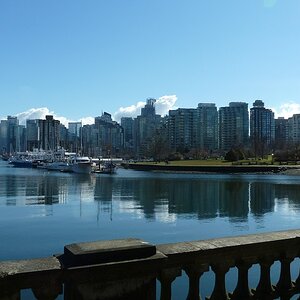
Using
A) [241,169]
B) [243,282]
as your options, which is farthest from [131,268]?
[241,169]

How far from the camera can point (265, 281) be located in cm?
704

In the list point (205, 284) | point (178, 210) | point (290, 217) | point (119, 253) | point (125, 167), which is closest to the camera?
point (119, 253)

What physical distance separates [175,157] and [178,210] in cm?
15951

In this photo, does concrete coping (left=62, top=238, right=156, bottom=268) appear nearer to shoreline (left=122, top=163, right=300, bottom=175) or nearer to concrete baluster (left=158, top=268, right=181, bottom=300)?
concrete baluster (left=158, top=268, right=181, bottom=300)

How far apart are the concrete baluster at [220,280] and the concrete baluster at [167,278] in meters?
0.70

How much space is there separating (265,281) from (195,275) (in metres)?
1.43

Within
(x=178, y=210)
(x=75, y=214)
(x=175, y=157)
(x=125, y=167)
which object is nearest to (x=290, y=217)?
(x=178, y=210)

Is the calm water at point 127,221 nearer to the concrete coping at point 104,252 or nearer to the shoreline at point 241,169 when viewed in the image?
the concrete coping at point 104,252

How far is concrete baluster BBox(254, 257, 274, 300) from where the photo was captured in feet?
22.8

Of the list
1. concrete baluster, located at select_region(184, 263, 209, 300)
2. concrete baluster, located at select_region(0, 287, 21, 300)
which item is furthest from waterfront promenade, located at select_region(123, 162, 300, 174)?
concrete baluster, located at select_region(0, 287, 21, 300)

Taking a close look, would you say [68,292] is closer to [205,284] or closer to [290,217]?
[205,284]

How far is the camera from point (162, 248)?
6.23 m

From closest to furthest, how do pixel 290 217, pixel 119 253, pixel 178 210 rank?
pixel 119 253 < pixel 290 217 < pixel 178 210

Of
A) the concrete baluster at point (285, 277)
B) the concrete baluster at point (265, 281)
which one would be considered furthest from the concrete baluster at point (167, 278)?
the concrete baluster at point (285, 277)
